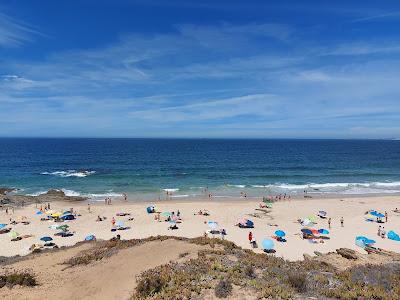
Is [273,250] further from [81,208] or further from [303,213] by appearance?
[81,208]

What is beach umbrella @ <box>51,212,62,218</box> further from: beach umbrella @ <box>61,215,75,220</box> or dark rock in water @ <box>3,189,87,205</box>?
→ dark rock in water @ <box>3,189,87,205</box>

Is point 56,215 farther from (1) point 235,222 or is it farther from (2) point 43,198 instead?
(1) point 235,222

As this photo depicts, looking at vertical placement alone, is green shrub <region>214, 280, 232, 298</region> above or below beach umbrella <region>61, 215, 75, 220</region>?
above

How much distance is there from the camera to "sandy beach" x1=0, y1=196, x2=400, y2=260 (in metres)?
27.1

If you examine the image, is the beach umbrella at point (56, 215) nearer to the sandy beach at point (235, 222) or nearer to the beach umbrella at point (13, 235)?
the sandy beach at point (235, 222)

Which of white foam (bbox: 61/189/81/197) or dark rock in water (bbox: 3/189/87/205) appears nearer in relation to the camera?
dark rock in water (bbox: 3/189/87/205)

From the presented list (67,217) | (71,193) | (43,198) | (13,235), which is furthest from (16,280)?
(71,193)

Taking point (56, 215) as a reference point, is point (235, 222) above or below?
below

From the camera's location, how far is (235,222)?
110 feet

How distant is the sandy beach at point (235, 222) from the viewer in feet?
88.8

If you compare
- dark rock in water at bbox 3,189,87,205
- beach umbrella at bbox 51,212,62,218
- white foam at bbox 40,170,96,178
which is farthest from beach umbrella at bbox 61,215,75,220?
white foam at bbox 40,170,96,178

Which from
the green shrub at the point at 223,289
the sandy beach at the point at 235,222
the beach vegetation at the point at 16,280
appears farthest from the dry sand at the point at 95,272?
the sandy beach at the point at 235,222

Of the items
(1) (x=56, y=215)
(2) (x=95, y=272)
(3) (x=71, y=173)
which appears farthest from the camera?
(3) (x=71, y=173)

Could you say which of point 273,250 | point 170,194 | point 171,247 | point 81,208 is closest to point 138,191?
point 170,194
